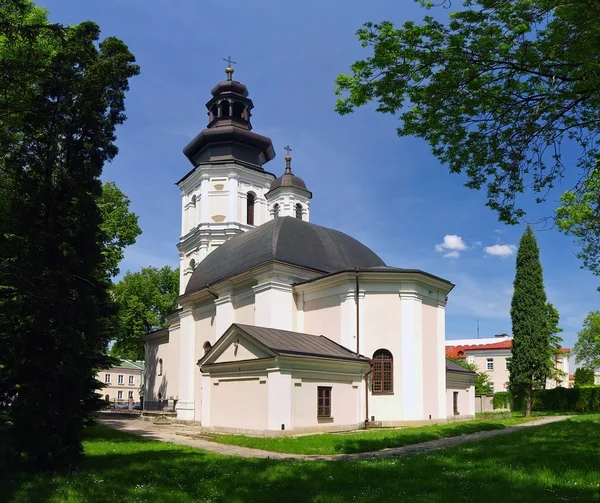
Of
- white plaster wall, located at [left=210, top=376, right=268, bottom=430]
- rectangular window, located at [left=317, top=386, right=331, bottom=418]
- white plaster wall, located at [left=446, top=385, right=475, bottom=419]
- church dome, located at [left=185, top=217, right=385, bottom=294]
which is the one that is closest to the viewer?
white plaster wall, located at [left=210, top=376, right=268, bottom=430]

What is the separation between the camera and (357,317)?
74.3ft

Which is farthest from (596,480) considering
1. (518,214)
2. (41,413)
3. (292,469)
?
(41,413)

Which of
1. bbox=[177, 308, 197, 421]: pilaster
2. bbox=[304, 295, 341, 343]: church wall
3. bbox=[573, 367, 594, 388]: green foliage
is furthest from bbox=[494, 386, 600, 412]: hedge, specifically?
bbox=[177, 308, 197, 421]: pilaster

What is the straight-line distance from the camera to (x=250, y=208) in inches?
1597

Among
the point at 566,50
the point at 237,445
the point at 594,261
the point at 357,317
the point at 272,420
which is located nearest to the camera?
the point at 566,50

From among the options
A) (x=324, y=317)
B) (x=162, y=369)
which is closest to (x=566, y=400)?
(x=324, y=317)

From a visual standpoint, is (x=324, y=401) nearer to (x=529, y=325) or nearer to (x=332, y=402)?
(x=332, y=402)

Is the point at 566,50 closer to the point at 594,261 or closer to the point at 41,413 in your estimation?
the point at 41,413

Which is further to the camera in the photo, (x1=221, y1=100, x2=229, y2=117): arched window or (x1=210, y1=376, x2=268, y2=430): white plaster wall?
(x1=221, y1=100, x2=229, y2=117): arched window

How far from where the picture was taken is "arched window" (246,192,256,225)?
40.2 meters

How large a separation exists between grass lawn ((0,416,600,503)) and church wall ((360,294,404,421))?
890 centimetres

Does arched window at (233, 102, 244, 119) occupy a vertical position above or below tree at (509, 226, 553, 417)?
above

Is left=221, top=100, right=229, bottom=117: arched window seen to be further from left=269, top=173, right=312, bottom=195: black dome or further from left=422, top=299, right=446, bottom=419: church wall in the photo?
left=422, top=299, right=446, bottom=419: church wall

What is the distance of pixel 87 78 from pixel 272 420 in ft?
40.1
